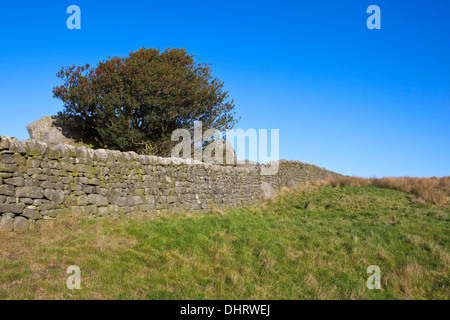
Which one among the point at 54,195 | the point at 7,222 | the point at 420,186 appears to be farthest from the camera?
the point at 420,186

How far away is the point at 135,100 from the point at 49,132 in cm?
639

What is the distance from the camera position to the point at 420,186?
20516 millimetres

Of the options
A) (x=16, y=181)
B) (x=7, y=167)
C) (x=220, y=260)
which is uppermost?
(x=7, y=167)

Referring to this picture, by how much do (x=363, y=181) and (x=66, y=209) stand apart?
836 inches

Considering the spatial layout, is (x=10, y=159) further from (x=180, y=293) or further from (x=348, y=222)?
(x=348, y=222)

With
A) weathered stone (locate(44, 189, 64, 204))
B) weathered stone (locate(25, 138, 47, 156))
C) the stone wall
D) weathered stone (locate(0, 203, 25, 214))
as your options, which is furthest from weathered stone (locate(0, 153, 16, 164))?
weathered stone (locate(44, 189, 64, 204))

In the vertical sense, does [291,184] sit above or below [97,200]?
above

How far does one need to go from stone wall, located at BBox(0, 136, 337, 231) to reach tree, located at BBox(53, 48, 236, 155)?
7.31m

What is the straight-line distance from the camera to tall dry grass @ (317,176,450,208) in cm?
1753

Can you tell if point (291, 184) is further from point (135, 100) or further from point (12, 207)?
point (12, 207)

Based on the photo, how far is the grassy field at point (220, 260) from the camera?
6.51 m

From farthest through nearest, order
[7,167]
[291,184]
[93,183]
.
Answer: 1. [291,184]
2. [93,183]
3. [7,167]

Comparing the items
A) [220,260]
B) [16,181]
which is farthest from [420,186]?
[16,181]
